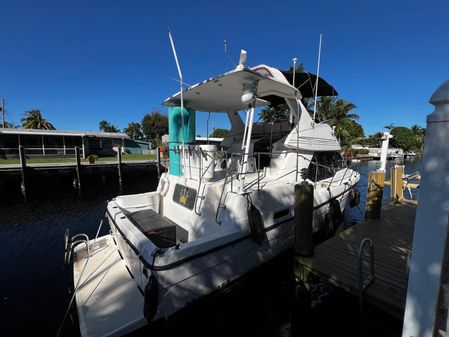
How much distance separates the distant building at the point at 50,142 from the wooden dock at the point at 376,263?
Answer: 25.6 m

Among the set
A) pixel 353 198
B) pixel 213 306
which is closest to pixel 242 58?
pixel 213 306

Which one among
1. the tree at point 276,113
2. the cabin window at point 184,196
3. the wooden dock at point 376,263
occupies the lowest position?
the wooden dock at point 376,263

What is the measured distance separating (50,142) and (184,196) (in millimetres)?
26556

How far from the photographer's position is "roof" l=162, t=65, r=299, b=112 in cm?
459

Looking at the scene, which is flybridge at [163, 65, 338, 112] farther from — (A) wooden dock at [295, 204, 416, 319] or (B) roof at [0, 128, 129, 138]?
(B) roof at [0, 128, 129, 138]

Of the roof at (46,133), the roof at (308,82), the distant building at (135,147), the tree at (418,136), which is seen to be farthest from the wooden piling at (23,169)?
the tree at (418,136)

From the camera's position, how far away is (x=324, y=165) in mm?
7066

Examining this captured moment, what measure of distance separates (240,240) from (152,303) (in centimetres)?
165

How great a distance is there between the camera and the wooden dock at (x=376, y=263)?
3521 mm

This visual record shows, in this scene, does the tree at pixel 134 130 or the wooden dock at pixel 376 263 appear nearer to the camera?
the wooden dock at pixel 376 263

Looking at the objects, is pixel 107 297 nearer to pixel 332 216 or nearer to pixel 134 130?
pixel 332 216

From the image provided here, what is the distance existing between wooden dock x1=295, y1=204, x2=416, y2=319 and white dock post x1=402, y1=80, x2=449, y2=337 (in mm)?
2043

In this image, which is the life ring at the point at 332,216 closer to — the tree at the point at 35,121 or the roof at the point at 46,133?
the roof at the point at 46,133

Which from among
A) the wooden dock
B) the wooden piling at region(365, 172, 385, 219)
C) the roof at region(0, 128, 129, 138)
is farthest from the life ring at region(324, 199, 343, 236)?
the roof at region(0, 128, 129, 138)
